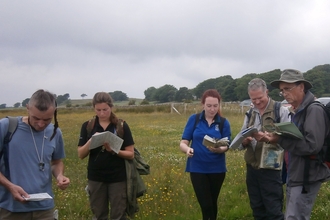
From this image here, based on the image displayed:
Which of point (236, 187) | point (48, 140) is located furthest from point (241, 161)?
point (48, 140)

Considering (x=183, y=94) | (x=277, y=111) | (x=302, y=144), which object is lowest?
(x=302, y=144)

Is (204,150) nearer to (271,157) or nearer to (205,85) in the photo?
(271,157)

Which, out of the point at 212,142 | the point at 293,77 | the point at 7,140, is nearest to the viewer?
the point at 7,140

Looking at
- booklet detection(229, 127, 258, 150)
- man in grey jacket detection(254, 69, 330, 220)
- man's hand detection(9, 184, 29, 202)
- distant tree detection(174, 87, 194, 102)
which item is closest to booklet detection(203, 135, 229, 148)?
booklet detection(229, 127, 258, 150)

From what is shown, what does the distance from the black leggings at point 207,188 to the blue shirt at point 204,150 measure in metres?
0.08

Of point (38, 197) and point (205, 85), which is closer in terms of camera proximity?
point (38, 197)

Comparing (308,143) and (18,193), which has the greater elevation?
(308,143)

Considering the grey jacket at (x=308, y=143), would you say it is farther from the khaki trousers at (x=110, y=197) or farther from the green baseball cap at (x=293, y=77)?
the khaki trousers at (x=110, y=197)

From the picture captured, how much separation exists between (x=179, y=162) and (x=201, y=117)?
202 inches

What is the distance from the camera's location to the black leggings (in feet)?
17.0

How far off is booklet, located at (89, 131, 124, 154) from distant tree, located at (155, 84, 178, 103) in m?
79.8

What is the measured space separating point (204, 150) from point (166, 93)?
267ft

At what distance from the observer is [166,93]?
283 feet

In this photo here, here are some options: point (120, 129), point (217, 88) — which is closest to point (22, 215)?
point (120, 129)
